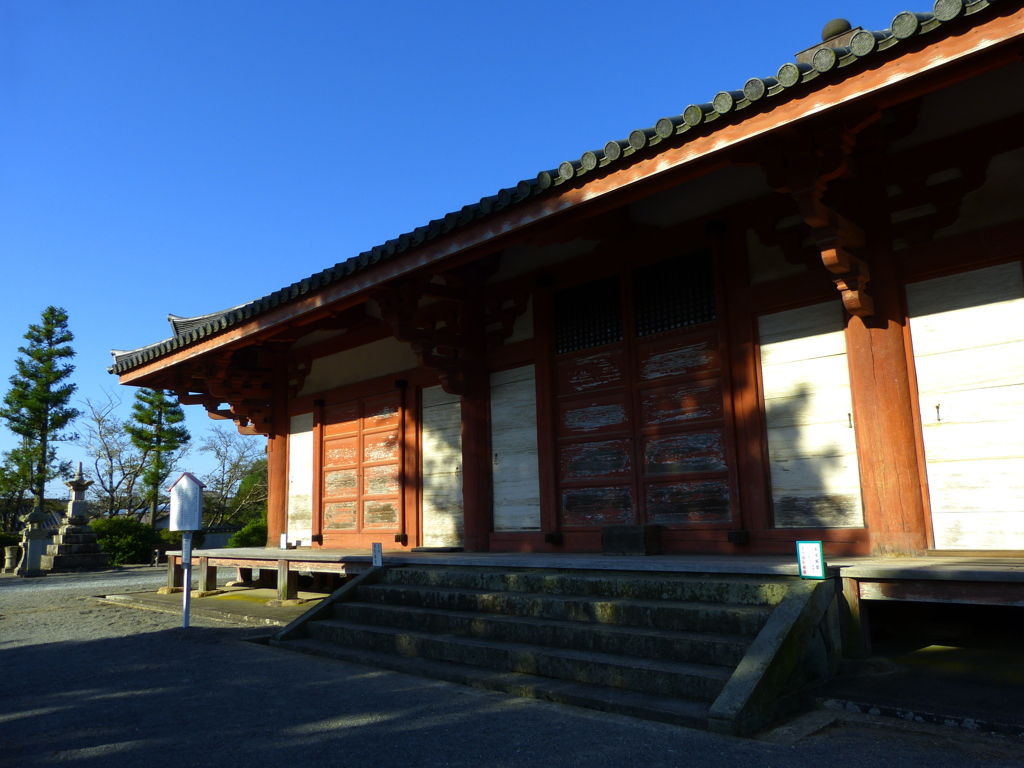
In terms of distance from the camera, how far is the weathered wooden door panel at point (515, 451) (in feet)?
26.2

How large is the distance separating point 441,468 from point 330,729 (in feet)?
17.9

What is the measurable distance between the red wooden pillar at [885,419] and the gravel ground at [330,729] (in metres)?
2.24

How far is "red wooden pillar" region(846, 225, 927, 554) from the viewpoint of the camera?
544 cm

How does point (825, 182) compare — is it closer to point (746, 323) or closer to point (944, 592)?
point (746, 323)

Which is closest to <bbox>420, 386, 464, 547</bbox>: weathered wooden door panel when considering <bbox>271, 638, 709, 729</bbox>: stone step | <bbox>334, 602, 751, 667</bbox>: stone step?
<bbox>334, 602, 751, 667</bbox>: stone step

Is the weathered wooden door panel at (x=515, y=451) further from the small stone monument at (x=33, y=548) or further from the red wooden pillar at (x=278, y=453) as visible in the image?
the small stone monument at (x=33, y=548)

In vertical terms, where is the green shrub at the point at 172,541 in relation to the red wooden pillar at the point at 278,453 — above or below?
below

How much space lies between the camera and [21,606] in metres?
10.9

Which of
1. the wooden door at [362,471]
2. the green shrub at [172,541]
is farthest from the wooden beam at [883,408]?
the green shrub at [172,541]

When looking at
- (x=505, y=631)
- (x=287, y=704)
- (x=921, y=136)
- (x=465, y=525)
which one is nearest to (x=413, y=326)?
(x=465, y=525)

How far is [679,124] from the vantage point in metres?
4.93

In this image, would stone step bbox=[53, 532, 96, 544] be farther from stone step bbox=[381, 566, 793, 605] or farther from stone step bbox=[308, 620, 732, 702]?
stone step bbox=[308, 620, 732, 702]

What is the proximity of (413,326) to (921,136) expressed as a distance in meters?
4.90

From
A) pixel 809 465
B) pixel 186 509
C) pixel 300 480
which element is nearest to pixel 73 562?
pixel 300 480
